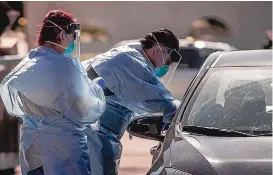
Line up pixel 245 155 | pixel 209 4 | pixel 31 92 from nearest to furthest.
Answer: pixel 245 155, pixel 31 92, pixel 209 4

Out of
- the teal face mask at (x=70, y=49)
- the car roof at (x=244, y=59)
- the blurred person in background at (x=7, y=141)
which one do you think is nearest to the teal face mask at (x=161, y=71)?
the car roof at (x=244, y=59)

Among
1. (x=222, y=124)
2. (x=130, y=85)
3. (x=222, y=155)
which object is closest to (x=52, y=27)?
(x=130, y=85)

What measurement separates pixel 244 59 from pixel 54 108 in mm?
1288

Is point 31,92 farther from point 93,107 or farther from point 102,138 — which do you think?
point 102,138

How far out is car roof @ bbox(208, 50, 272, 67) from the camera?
4.56m

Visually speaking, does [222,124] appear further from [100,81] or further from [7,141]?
[7,141]

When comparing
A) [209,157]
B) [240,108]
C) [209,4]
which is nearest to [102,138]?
[240,108]

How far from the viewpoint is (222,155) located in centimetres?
357

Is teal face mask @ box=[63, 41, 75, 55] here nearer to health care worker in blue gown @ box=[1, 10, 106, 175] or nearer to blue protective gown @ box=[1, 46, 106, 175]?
health care worker in blue gown @ box=[1, 10, 106, 175]

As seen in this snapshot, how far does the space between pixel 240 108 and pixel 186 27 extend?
68.4 ft

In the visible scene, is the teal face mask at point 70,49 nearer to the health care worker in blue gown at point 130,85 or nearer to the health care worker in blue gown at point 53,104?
the health care worker in blue gown at point 53,104

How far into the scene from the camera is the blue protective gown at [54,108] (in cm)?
423

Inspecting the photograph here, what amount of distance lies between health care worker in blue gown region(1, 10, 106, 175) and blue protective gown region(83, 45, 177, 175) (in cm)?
35

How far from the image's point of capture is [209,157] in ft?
11.7
